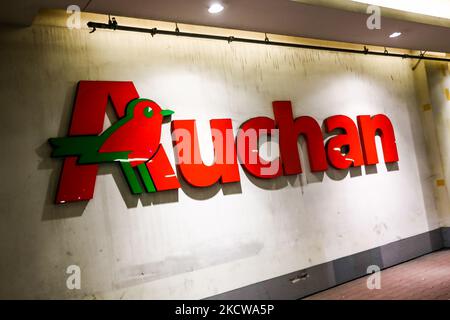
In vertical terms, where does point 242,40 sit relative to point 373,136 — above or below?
above

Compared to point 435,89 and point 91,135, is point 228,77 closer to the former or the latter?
point 91,135

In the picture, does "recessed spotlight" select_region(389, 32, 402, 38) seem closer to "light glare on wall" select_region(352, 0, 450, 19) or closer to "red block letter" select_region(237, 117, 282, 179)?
"light glare on wall" select_region(352, 0, 450, 19)

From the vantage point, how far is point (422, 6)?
4789 millimetres

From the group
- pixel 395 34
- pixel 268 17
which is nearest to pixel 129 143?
pixel 268 17

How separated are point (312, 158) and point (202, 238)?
168 cm

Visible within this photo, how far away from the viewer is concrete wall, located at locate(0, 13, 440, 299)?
307cm

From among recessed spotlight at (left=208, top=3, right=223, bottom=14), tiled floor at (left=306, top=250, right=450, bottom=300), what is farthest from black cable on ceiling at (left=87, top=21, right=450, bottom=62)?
tiled floor at (left=306, top=250, right=450, bottom=300)

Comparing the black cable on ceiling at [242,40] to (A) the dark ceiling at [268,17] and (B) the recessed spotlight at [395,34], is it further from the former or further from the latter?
(B) the recessed spotlight at [395,34]

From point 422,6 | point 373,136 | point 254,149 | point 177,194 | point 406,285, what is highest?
point 422,6

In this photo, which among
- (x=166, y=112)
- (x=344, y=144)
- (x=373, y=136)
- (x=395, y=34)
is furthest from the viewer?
(x=373, y=136)

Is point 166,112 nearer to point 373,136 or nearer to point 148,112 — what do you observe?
point 148,112

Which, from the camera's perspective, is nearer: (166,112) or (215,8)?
(215,8)

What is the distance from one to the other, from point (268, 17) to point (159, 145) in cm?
162

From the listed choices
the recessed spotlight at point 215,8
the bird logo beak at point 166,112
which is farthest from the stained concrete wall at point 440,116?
the bird logo beak at point 166,112
